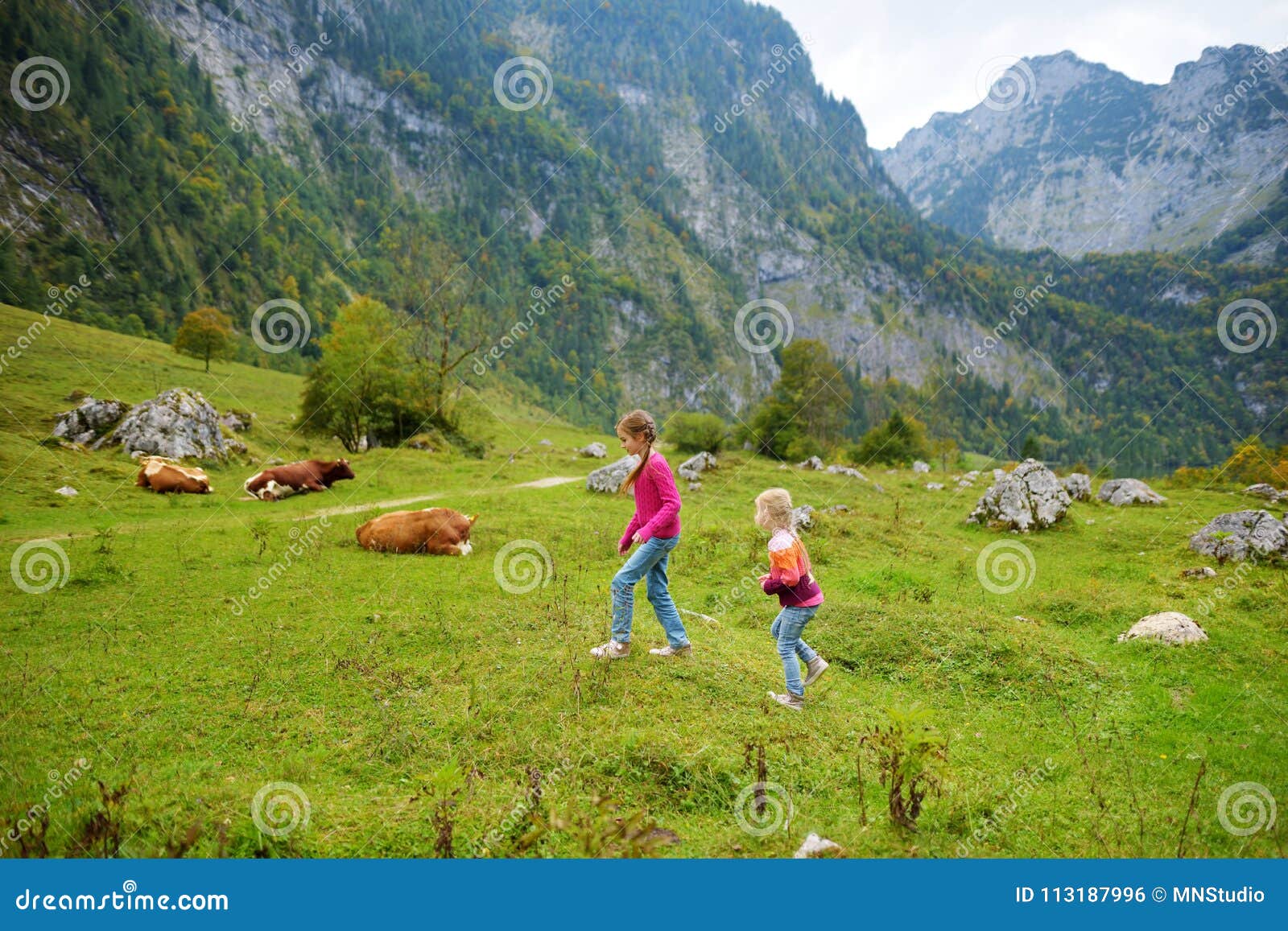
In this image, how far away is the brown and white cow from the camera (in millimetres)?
19984

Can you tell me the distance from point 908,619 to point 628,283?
157443 mm

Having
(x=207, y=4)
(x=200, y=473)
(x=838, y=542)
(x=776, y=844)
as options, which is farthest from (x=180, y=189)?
(x=776, y=844)

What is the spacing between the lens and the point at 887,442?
48.2 meters

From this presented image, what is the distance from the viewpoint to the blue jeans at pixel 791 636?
668 centimetres

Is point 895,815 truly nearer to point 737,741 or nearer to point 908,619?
point 737,741

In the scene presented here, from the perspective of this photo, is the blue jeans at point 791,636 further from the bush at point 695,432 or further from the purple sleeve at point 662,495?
the bush at point 695,432
